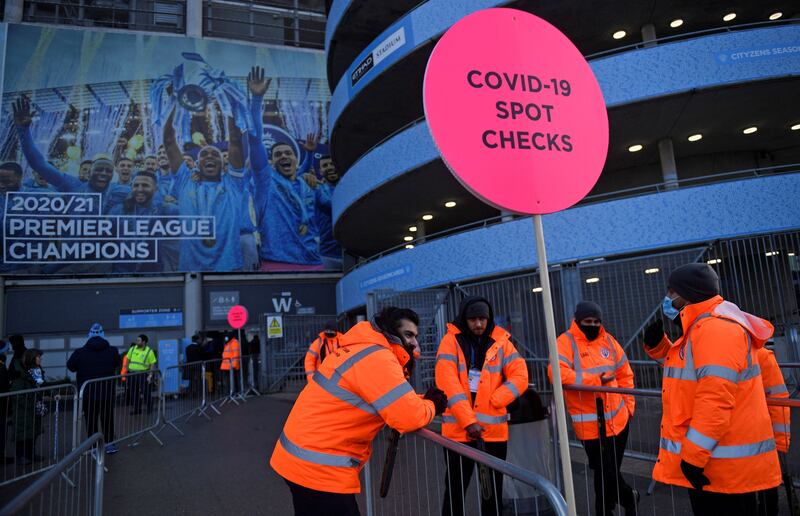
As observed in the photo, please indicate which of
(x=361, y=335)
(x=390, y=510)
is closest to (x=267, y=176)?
(x=390, y=510)

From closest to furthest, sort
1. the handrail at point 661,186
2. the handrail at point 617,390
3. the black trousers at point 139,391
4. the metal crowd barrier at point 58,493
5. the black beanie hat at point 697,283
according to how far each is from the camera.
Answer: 1. the metal crowd barrier at point 58,493
2. the black beanie hat at point 697,283
3. the handrail at point 617,390
4. the black trousers at point 139,391
5. the handrail at point 661,186

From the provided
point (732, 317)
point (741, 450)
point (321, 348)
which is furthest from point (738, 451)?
point (321, 348)

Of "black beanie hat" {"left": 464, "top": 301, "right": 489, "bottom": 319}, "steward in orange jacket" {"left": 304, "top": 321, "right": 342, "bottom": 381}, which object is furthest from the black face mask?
"steward in orange jacket" {"left": 304, "top": 321, "right": 342, "bottom": 381}

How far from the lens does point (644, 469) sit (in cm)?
636

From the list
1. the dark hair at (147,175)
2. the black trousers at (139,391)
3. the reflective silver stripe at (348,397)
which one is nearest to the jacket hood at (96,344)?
the black trousers at (139,391)

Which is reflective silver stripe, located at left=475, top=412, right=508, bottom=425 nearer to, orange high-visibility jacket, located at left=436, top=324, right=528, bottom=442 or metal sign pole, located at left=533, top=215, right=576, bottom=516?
orange high-visibility jacket, located at left=436, top=324, right=528, bottom=442

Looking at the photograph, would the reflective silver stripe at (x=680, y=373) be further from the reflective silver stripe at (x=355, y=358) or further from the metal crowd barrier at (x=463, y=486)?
the reflective silver stripe at (x=355, y=358)

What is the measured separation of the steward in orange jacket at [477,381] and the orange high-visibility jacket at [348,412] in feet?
4.02

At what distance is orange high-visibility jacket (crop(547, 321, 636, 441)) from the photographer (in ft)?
15.2

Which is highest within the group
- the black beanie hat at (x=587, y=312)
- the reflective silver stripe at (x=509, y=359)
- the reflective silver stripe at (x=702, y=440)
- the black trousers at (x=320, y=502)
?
the black beanie hat at (x=587, y=312)

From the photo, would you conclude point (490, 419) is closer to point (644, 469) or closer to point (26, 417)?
point (644, 469)

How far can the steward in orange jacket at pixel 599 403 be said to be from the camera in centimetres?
453

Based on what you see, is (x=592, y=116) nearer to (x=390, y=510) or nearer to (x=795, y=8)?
(x=390, y=510)

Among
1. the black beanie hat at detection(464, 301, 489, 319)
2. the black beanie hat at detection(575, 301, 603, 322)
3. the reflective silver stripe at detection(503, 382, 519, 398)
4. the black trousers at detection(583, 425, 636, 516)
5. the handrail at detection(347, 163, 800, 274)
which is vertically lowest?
the black trousers at detection(583, 425, 636, 516)
